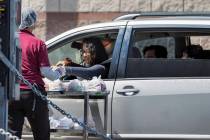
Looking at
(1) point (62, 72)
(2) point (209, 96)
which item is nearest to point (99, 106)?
(1) point (62, 72)

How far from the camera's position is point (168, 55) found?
22.8 feet

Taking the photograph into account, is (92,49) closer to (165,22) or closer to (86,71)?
(86,71)

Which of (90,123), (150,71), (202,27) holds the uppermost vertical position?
(202,27)

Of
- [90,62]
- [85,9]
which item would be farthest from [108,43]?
[85,9]

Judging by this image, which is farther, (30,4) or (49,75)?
(30,4)

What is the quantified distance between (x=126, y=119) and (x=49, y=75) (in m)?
1.01

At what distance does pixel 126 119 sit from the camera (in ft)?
21.8

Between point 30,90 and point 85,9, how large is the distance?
7571 mm

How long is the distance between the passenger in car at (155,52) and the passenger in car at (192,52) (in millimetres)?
194

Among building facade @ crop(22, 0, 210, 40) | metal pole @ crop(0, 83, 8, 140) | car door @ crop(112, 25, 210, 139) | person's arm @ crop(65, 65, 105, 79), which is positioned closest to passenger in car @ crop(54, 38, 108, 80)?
person's arm @ crop(65, 65, 105, 79)

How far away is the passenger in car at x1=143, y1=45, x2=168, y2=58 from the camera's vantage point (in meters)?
6.94

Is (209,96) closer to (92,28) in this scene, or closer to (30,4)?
(92,28)

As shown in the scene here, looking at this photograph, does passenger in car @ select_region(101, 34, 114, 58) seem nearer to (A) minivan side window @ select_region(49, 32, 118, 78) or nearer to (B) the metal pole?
(A) minivan side window @ select_region(49, 32, 118, 78)

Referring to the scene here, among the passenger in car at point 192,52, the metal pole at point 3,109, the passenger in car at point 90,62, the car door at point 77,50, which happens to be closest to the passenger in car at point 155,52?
the passenger in car at point 192,52
